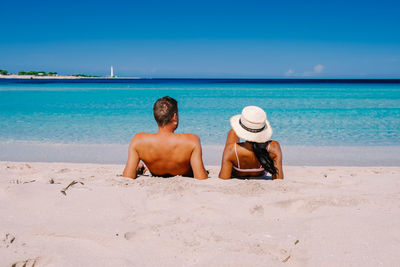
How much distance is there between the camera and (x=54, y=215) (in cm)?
296

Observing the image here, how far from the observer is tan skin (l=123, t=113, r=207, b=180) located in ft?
13.8

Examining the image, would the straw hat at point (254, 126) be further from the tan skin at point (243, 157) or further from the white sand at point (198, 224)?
the white sand at point (198, 224)

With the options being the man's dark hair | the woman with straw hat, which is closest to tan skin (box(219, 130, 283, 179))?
the woman with straw hat

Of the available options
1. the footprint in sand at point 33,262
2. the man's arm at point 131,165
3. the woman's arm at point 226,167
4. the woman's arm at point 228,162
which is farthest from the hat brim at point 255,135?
the footprint in sand at point 33,262

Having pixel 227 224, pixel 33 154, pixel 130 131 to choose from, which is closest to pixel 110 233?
pixel 227 224

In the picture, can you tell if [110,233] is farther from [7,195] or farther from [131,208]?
[7,195]

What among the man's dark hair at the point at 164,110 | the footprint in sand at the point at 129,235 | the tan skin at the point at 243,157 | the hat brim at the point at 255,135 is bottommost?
the footprint in sand at the point at 129,235

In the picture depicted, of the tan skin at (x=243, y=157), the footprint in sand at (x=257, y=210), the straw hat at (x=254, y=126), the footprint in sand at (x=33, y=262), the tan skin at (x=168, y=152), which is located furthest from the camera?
the tan skin at (x=243, y=157)

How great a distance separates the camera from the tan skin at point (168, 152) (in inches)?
165

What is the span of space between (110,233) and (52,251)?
1.50 ft

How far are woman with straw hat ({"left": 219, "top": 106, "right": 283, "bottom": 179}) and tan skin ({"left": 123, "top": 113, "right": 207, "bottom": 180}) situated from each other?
431mm

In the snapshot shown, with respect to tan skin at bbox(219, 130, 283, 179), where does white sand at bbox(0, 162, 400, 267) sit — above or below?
below

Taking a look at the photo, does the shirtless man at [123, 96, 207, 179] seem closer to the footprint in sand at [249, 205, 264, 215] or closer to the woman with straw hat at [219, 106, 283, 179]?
the woman with straw hat at [219, 106, 283, 179]

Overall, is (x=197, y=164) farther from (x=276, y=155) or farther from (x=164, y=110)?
(x=276, y=155)
